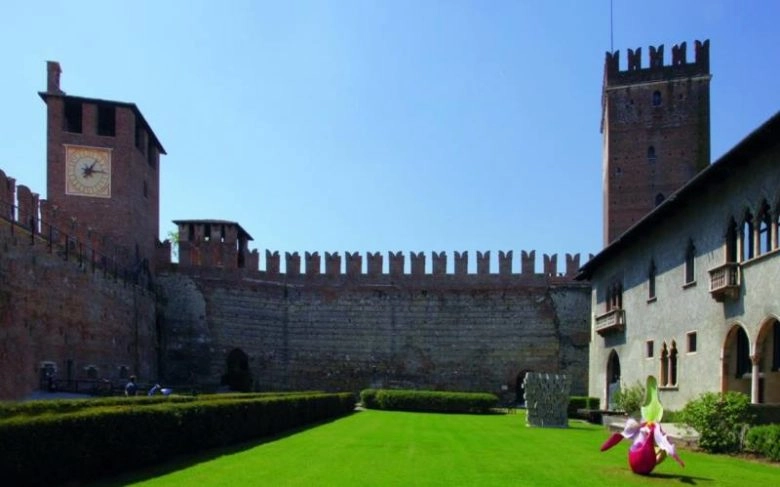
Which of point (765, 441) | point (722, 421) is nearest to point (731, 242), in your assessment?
point (722, 421)

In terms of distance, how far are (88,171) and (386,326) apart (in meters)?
13.5

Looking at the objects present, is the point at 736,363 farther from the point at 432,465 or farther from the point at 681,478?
the point at 432,465

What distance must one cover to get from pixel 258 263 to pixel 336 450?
21942 millimetres

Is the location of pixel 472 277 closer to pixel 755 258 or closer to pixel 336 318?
pixel 336 318

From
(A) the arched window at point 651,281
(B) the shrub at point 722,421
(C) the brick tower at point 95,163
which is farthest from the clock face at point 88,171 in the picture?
(B) the shrub at point 722,421

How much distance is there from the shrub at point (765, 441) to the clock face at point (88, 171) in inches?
944

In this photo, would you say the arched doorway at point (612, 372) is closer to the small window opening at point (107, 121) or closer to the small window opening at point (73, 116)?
the small window opening at point (107, 121)

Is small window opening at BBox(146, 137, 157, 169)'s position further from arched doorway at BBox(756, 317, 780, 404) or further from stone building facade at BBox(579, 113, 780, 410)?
arched doorway at BBox(756, 317, 780, 404)

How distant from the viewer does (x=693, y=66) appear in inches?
1369

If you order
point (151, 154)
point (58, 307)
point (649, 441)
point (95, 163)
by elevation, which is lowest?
point (649, 441)

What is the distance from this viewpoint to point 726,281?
15273 millimetres

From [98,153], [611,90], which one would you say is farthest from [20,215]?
[611,90]

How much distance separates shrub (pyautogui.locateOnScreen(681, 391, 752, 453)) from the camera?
41.7ft

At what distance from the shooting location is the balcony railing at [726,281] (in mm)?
15164
